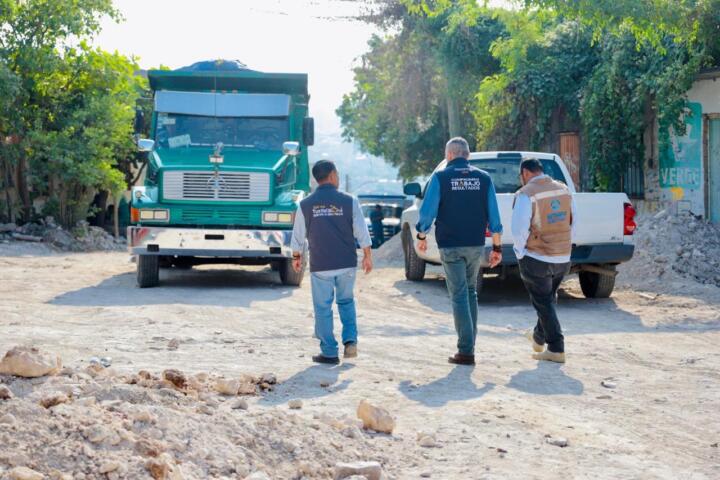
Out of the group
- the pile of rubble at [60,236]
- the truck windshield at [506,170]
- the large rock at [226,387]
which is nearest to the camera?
the large rock at [226,387]

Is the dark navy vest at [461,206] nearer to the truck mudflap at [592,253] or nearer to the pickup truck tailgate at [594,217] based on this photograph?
the pickup truck tailgate at [594,217]

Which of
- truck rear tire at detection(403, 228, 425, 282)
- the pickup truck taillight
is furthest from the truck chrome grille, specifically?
the pickup truck taillight

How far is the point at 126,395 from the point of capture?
246 inches

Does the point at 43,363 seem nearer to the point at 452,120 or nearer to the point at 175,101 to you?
the point at 175,101

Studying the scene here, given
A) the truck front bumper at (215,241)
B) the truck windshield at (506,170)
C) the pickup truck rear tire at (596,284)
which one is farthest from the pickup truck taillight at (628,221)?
the truck front bumper at (215,241)

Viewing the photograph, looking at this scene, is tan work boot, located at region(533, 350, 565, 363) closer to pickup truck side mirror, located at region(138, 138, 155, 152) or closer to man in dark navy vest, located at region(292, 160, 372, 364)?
man in dark navy vest, located at region(292, 160, 372, 364)

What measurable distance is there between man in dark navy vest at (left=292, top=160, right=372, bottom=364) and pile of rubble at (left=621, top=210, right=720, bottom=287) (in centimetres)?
748

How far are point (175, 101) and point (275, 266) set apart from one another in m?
3.25

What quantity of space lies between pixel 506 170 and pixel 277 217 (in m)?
3.20

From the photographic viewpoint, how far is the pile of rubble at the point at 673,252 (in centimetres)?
1536

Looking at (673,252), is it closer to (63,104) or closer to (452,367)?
(452,367)

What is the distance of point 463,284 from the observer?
877cm

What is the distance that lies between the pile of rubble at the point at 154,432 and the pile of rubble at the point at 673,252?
32.0 ft

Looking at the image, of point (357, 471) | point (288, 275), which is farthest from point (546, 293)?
point (288, 275)
